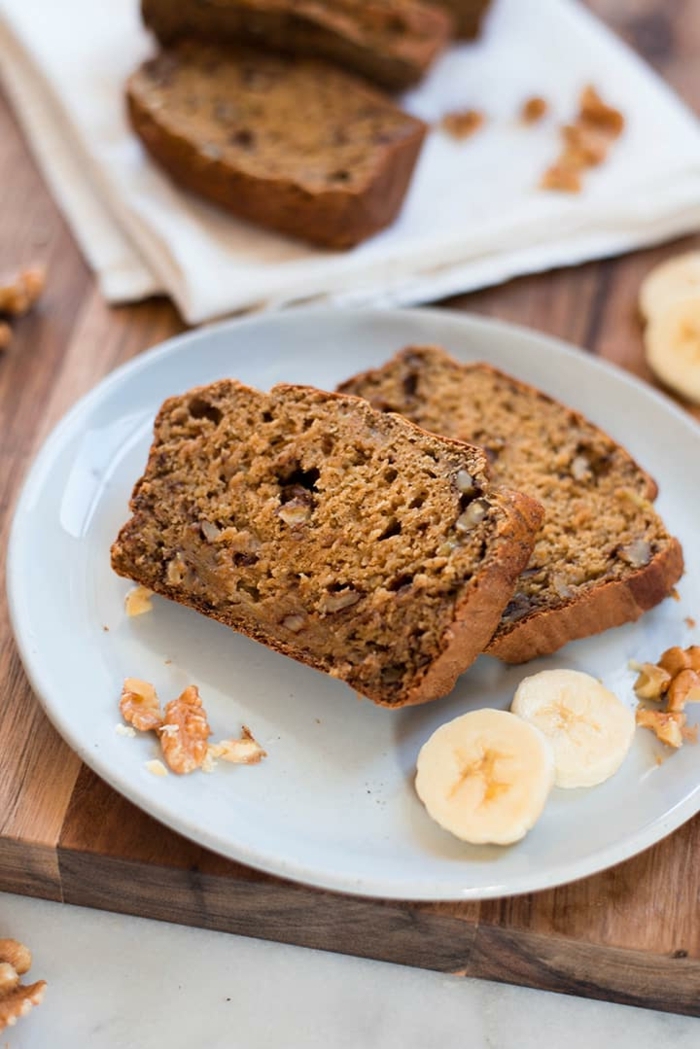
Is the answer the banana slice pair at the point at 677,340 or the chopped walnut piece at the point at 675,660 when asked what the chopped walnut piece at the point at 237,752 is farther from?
the banana slice pair at the point at 677,340

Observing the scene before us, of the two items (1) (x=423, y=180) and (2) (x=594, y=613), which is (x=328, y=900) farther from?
(1) (x=423, y=180)

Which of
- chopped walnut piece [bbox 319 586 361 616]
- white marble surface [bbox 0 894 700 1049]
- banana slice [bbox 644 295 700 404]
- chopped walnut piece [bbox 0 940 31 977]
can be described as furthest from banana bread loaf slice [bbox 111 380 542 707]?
banana slice [bbox 644 295 700 404]

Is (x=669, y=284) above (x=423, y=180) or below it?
below

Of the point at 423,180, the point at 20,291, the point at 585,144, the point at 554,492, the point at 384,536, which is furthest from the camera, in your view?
the point at 585,144

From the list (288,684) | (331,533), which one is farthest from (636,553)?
(288,684)

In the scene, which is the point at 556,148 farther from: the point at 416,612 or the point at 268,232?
the point at 416,612

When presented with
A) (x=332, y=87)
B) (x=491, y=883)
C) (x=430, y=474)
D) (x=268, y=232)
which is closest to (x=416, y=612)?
(x=430, y=474)
